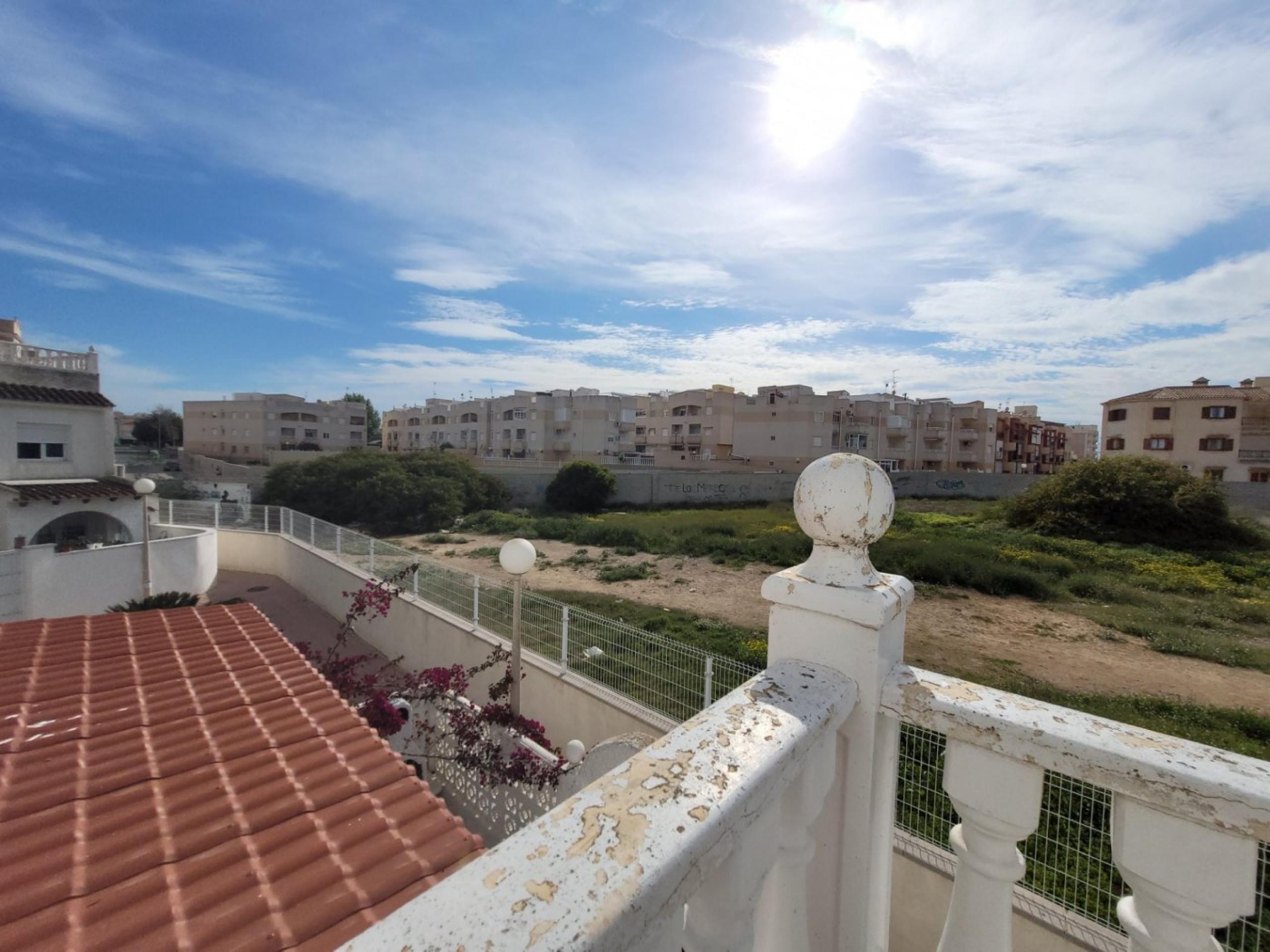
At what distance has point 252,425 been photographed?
49.8 meters

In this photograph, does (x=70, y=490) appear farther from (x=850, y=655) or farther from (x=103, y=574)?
(x=850, y=655)

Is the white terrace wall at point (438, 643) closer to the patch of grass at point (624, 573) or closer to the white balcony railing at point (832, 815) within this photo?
the white balcony railing at point (832, 815)

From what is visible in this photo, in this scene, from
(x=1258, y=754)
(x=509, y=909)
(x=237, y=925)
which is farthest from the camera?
(x=1258, y=754)

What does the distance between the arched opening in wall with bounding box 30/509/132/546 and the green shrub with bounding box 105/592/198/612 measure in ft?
14.3

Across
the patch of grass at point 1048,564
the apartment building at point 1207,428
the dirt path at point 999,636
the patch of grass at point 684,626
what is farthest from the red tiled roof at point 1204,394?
the patch of grass at point 684,626

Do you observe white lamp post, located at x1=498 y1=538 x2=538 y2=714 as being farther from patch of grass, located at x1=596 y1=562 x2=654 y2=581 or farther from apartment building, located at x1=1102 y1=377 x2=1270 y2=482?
apartment building, located at x1=1102 y1=377 x2=1270 y2=482

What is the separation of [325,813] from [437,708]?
3.49 metres

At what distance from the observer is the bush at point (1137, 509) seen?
19.7 m

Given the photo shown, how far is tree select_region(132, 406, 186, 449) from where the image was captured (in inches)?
2217

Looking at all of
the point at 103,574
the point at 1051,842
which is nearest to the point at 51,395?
the point at 103,574

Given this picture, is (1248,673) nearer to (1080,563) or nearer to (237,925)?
(1080,563)

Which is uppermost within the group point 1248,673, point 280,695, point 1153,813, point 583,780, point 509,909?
point 509,909

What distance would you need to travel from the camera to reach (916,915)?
11.3 feet

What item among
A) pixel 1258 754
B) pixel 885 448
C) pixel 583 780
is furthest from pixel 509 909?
pixel 885 448
